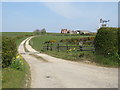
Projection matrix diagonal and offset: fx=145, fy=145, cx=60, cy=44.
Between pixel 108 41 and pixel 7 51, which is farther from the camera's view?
pixel 108 41

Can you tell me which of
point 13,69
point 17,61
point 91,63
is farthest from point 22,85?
point 91,63

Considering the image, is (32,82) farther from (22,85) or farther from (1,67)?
(1,67)

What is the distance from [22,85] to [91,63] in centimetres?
567

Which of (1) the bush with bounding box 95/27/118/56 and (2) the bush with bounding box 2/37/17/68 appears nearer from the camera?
(2) the bush with bounding box 2/37/17/68

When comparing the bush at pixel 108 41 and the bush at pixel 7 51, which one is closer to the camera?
the bush at pixel 7 51

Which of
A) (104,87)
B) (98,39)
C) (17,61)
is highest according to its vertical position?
(98,39)

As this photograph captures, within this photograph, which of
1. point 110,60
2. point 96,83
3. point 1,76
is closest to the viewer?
point 96,83

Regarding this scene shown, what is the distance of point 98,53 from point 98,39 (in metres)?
1.03

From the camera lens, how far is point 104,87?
5.26m

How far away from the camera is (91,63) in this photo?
9.72m

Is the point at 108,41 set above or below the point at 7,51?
above

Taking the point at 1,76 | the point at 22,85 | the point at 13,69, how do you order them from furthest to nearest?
the point at 13,69 < the point at 1,76 < the point at 22,85

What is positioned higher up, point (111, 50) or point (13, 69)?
point (111, 50)

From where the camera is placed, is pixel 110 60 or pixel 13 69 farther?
pixel 110 60
